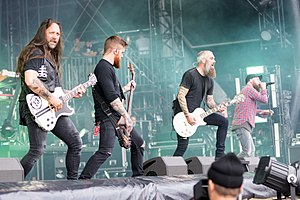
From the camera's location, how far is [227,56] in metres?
16.8

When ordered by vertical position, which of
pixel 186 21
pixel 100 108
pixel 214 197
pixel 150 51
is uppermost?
pixel 186 21

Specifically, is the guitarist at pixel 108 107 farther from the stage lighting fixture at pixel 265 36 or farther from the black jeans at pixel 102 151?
the stage lighting fixture at pixel 265 36

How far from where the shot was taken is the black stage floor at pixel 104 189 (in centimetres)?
422

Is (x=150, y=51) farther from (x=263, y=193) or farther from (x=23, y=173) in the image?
(x=23, y=173)

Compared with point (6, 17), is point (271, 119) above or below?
below

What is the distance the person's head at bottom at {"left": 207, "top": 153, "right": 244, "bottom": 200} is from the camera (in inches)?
101

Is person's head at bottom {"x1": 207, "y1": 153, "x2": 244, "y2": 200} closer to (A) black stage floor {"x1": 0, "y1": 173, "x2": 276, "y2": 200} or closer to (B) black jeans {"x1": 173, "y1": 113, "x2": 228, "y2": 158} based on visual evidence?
(A) black stage floor {"x1": 0, "y1": 173, "x2": 276, "y2": 200}

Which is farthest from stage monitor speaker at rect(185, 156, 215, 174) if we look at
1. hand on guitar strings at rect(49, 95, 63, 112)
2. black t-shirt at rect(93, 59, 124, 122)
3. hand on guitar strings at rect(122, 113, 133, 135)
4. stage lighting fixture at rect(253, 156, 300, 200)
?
hand on guitar strings at rect(49, 95, 63, 112)

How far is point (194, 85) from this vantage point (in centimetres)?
727

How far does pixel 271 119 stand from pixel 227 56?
4.24 m

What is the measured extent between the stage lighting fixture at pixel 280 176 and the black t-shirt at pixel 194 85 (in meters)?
2.57

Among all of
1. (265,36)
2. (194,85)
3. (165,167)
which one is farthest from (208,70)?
(265,36)

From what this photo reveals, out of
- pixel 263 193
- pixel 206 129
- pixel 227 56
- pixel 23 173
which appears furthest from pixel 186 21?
pixel 23 173

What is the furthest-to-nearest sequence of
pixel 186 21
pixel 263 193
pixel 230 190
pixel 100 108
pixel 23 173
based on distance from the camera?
pixel 186 21 < pixel 263 193 < pixel 100 108 < pixel 23 173 < pixel 230 190
